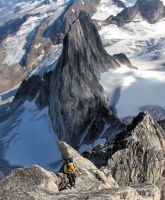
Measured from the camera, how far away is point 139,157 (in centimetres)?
8106

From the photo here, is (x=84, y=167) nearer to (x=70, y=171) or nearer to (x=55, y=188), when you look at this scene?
(x=70, y=171)

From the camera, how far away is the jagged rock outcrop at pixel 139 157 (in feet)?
246

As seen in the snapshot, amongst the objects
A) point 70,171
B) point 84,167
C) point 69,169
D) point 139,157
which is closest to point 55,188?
point 70,171

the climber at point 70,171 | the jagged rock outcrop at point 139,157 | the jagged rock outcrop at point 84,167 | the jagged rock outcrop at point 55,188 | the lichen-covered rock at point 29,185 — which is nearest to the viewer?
the lichen-covered rock at point 29,185

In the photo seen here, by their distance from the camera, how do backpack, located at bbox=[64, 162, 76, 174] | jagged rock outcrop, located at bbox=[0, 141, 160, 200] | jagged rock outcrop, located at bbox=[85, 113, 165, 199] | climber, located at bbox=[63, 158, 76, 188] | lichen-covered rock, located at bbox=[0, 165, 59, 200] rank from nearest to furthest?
lichen-covered rock, located at bbox=[0, 165, 59, 200]
jagged rock outcrop, located at bbox=[0, 141, 160, 200]
climber, located at bbox=[63, 158, 76, 188]
backpack, located at bbox=[64, 162, 76, 174]
jagged rock outcrop, located at bbox=[85, 113, 165, 199]

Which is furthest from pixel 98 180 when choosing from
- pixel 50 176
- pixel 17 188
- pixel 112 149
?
pixel 112 149

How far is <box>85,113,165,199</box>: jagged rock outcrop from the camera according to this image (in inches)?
2950

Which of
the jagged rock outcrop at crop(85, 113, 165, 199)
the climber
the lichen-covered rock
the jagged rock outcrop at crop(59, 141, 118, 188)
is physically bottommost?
the jagged rock outcrop at crop(85, 113, 165, 199)

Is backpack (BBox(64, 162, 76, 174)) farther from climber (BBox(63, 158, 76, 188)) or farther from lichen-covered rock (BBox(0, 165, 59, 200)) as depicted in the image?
lichen-covered rock (BBox(0, 165, 59, 200))

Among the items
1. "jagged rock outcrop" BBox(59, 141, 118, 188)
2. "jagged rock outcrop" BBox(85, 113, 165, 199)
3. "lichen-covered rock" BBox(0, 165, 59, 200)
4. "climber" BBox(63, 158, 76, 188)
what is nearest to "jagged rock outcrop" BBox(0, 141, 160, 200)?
"lichen-covered rock" BBox(0, 165, 59, 200)

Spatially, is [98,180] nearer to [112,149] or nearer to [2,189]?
[2,189]

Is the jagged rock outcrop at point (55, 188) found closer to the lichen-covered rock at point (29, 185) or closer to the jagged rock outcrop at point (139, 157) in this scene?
the lichen-covered rock at point (29, 185)

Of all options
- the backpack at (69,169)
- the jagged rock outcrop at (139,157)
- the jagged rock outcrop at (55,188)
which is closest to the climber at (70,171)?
the backpack at (69,169)

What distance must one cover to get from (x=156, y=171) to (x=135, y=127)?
1190 cm
